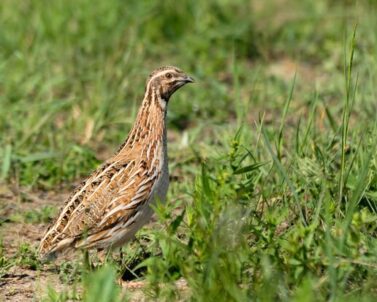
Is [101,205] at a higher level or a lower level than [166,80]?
lower

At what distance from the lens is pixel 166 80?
25.8ft

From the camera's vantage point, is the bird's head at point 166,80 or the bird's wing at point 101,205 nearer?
the bird's wing at point 101,205

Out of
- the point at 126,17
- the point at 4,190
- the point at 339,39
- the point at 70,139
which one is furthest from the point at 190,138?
the point at 339,39

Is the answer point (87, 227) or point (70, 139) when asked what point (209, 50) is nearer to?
point (70, 139)

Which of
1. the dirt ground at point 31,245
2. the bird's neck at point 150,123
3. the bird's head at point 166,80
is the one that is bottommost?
the dirt ground at point 31,245

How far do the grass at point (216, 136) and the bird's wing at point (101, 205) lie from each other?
9.5 inches

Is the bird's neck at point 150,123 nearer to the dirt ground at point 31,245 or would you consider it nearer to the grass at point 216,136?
the grass at point 216,136

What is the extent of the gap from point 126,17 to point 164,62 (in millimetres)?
644

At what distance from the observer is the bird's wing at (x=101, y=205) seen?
288 inches

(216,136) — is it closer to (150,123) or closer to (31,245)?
(150,123)

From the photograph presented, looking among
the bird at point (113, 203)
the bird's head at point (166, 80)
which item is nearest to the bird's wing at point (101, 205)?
the bird at point (113, 203)

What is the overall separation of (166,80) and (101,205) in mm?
1079

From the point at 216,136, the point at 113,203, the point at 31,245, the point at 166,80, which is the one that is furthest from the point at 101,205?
the point at 216,136

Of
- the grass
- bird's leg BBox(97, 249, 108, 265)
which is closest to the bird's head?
the grass
